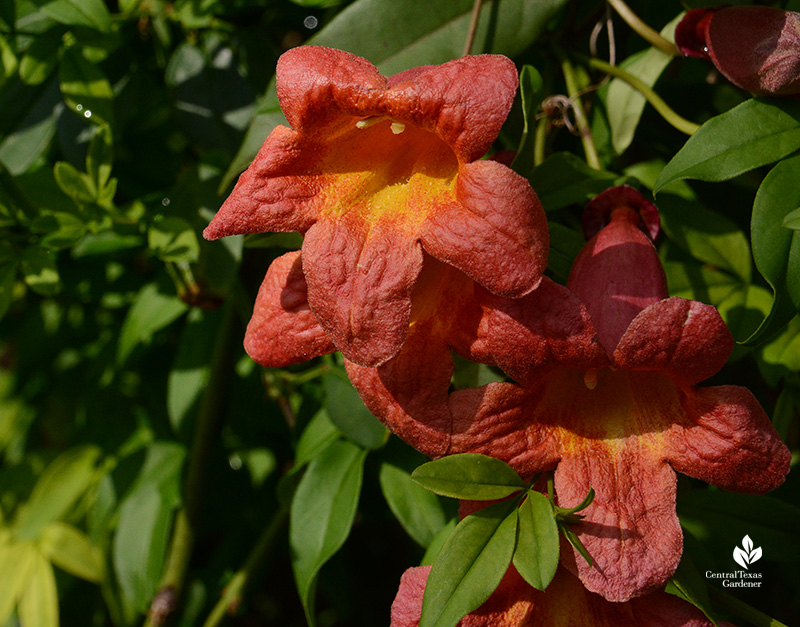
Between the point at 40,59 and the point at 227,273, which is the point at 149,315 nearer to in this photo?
the point at 227,273

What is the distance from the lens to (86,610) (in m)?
1.95

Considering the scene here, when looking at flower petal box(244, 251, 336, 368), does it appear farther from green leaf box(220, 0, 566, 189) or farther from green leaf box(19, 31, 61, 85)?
green leaf box(19, 31, 61, 85)

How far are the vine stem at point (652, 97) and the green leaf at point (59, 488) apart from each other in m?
1.50

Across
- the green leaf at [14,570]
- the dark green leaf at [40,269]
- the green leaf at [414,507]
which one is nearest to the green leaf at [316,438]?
the green leaf at [414,507]

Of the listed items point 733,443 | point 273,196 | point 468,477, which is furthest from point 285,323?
point 733,443

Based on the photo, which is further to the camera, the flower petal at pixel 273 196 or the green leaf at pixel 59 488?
the green leaf at pixel 59 488

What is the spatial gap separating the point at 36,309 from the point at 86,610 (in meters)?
0.83

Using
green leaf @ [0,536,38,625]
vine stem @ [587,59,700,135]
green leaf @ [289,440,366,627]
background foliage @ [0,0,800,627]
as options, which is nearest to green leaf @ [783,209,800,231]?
background foliage @ [0,0,800,627]

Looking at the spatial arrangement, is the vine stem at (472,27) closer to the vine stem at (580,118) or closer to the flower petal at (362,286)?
the vine stem at (580,118)

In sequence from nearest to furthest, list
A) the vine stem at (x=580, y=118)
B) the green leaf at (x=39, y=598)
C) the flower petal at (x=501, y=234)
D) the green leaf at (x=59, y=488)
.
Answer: the flower petal at (x=501, y=234), the vine stem at (x=580, y=118), the green leaf at (x=39, y=598), the green leaf at (x=59, y=488)

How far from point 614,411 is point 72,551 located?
1.41m

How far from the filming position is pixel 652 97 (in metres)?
1.05

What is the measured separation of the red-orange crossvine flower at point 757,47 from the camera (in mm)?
865

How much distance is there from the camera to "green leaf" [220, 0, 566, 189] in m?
1.02
